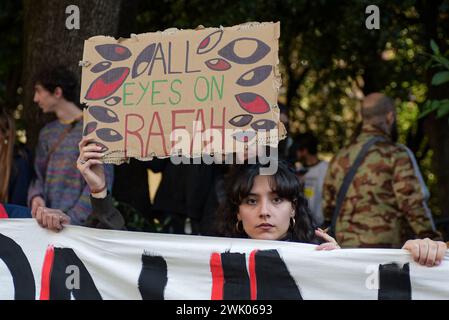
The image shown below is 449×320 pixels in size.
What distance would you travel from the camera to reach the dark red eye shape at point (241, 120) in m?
3.35

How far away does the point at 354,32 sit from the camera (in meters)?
7.29

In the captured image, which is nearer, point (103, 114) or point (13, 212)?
point (103, 114)

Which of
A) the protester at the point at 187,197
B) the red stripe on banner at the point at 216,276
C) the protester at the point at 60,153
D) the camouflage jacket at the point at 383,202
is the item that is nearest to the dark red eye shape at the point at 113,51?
the red stripe on banner at the point at 216,276

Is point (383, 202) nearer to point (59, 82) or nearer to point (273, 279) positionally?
point (59, 82)

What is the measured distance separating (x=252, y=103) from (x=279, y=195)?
419 mm

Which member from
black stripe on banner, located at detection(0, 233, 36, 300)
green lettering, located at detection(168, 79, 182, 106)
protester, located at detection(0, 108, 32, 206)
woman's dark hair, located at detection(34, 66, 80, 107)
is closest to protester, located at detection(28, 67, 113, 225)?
woman's dark hair, located at detection(34, 66, 80, 107)

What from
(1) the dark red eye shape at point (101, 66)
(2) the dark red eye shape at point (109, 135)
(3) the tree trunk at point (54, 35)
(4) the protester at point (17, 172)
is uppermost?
(3) the tree trunk at point (54, 35)

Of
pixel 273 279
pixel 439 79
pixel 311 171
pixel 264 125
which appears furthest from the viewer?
pixel 311 171

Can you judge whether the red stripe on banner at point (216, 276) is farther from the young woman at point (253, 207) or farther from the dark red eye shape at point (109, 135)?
the dark red eye shape at point (109, 135)

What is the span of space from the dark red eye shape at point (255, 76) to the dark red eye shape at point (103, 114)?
52 centimetres

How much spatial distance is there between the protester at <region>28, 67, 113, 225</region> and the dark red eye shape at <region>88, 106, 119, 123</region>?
4.04 ft

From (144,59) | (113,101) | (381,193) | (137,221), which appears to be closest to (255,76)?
(144,59)

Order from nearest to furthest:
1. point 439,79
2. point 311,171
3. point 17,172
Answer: point 439,79, point 17,172, point 311,171

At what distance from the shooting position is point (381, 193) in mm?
5191
